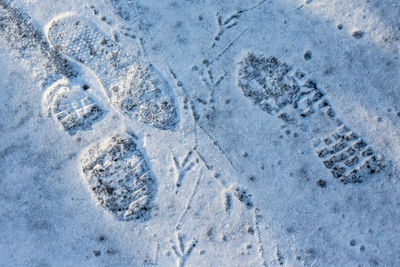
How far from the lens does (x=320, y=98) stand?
10.4 feet

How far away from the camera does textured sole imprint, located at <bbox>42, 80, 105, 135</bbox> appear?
3.23 metres

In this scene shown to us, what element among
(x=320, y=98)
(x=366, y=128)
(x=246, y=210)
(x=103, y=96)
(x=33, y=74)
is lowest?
(x=246, y=210)

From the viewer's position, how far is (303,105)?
3.18 meters

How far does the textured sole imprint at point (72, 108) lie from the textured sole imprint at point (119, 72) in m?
0.19

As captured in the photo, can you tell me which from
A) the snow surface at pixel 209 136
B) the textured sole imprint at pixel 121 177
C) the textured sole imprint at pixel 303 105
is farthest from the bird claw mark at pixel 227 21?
the textured sole imprint at pixel 121 177

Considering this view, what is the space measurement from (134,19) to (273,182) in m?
1.87

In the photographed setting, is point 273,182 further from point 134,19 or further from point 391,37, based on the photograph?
point 134,19

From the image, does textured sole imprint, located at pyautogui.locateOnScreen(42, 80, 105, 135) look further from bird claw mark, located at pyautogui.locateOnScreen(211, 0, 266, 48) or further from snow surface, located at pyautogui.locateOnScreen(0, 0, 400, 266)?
bird claw mark, located at pyautogui.locateOnScreen(211, 0, 266, 48)

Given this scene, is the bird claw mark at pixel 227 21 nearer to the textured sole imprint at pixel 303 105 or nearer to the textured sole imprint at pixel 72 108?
the textured sole imprint at pixel 303 105

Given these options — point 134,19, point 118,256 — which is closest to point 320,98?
point 134,19

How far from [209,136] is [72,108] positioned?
1222 millimetres

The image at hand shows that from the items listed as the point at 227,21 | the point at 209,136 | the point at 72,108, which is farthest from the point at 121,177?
the point at 227,21

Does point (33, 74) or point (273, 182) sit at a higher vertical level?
point (33, 74)

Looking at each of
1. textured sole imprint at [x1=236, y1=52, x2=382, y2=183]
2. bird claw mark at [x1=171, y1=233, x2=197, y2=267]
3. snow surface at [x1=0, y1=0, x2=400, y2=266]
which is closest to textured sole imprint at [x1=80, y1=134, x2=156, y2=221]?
snow surface at [x1=0, y1=0, x2=400, y2=266]
